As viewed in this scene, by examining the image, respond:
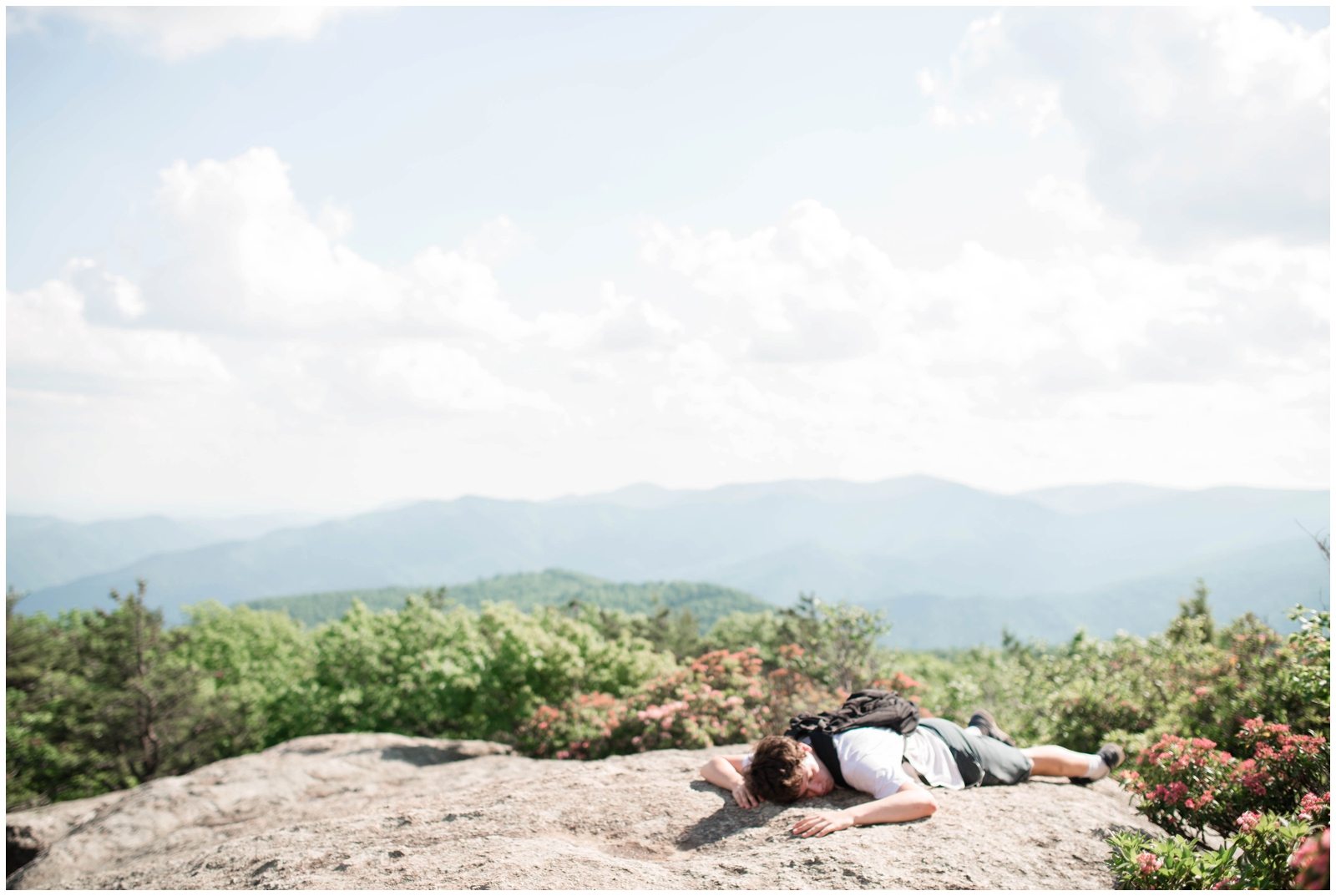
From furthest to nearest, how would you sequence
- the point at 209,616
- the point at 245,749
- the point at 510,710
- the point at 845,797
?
the point at 209,616 < the point at 245,749 < the point at 510,710 < the point at 845,797

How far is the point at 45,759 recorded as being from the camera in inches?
811

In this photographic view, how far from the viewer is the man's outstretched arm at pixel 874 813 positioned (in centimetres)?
452

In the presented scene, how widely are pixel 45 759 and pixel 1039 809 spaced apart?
27.5 meters

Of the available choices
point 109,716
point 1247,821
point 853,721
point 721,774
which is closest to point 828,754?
point 853,721

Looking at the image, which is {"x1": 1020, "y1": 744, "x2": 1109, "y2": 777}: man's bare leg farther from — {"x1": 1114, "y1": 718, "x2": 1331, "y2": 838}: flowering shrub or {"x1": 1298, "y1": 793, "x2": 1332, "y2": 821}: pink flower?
{"x1": 1298, "y1": 793, "x2": 1332, "y2": 821}: pink flower

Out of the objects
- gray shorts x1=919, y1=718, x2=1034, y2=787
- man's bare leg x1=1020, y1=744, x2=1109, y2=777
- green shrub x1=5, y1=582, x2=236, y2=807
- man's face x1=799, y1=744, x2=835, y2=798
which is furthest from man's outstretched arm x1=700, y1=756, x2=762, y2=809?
green shrub x1=5, y1=582, x2=236, y2=807

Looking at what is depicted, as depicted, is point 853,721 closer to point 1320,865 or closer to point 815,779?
point 815,779

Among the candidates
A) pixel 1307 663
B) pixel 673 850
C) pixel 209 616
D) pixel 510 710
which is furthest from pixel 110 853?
pixel 209 616

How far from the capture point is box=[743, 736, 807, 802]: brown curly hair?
5004 mm

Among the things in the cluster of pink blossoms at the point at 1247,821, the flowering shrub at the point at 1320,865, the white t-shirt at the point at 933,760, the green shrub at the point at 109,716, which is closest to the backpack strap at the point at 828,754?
the white t-shirt at the point at 933,760

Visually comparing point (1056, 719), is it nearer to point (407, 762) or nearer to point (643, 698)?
point (643, 698)

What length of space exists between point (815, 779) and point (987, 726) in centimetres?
210

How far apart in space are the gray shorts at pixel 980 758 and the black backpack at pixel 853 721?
303 millimetres

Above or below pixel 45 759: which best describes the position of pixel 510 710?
above
